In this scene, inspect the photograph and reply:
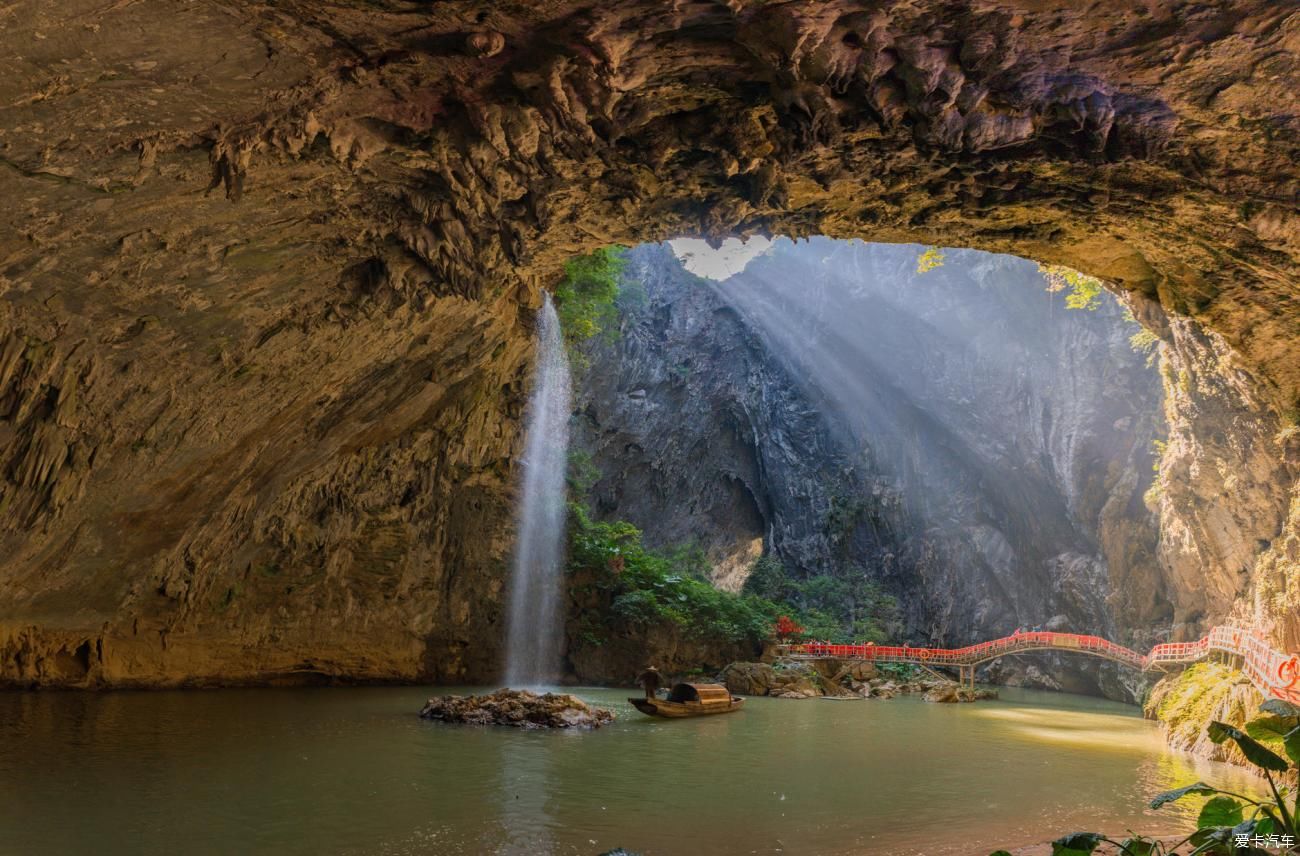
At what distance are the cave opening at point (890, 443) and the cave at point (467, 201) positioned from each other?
1557cm

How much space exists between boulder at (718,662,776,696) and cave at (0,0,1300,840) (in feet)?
34.0

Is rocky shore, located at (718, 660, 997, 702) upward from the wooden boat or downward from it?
downward

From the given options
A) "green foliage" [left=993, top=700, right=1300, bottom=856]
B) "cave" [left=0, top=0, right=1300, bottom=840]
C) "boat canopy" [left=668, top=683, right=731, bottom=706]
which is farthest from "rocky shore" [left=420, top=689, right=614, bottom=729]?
"green foliage" [left=993, top=700, right=1300, bottom=856]

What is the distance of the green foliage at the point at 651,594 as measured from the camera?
23.3 m

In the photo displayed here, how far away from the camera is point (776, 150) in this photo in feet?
22.4

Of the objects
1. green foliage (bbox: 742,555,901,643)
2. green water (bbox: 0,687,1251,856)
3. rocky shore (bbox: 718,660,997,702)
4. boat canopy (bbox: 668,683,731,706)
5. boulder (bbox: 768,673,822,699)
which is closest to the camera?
green water (bbox: 0,687,1251,856)

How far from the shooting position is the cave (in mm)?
5215

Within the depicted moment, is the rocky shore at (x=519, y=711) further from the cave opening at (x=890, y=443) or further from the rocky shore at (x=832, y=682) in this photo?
the cave opening at (x=890, y=443)

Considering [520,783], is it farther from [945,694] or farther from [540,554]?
[945,694]

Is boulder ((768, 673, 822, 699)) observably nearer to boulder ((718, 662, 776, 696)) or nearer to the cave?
boulder ((718, 662, 776, 696))

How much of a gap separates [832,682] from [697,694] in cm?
942

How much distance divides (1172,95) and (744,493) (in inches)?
1249

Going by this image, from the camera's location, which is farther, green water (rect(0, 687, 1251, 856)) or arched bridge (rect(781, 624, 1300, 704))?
arched bridge (rect(781, 624, 1300, 704))

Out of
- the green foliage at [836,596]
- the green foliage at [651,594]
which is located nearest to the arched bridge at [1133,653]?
the green foliage at [651,594]
